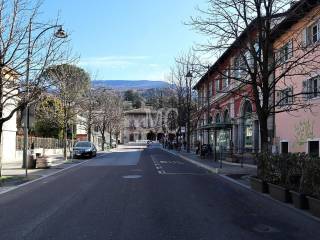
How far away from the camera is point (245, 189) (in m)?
18.8

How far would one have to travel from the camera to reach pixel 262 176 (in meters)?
17.7

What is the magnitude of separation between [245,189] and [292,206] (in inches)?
207

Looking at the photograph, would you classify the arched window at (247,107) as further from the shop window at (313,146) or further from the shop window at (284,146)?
the shop window at (313,146)

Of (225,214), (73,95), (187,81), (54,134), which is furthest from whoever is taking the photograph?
(54,134)

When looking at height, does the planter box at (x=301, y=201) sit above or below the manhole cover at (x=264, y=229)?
above

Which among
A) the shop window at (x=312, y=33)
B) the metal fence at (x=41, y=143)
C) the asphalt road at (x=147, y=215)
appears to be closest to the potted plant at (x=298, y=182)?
the asphalt road at (x=147, y=215)

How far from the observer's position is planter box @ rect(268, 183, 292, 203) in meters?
14.4

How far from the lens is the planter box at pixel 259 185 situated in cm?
1714

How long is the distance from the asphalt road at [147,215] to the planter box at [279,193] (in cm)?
36

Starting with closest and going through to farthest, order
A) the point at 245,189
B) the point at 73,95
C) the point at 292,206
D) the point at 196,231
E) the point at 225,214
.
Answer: the point at 196,231, the point at 225,214, the point at 292,206, the point at 245,189, the point at 73,95

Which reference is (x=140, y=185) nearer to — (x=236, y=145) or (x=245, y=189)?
(x=245, y=189)

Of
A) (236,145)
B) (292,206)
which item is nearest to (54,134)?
(236,145)

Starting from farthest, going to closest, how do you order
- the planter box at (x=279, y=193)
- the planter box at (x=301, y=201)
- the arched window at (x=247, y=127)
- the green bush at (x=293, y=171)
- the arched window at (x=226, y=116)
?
the arched window at (x=226, y=116) → the arched window at (x=247, y=127) → the planter box at (x=279, y=193) → the planter box at (x=301, y=201) → the green bush at (x=293, y=171)

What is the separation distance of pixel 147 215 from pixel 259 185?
6788 mm
